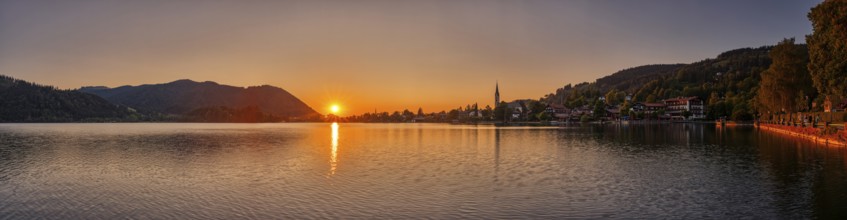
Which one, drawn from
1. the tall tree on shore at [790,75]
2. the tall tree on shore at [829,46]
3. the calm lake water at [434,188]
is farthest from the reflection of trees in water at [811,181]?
the tall tree on shore at [790,75]

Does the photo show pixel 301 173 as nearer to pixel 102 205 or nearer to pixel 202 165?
pixel 202 165

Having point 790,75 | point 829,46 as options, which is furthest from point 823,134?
point 790,75

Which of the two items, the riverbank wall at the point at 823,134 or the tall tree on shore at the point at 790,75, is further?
the tall tree on shore at the point at 790,75

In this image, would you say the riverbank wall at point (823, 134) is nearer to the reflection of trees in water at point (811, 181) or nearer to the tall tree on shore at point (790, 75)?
the reflection of trees in water at point (811, 181)

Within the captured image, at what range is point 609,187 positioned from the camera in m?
27.3

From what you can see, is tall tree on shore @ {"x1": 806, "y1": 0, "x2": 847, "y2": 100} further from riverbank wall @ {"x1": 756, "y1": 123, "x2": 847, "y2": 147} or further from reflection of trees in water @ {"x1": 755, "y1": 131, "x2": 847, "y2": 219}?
reflection of trees in water @ {"x1": 755, "y1": 131, "x2": 847, "y2": 219}

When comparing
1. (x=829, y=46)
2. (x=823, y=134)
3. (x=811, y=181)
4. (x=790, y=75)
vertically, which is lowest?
(x=811, y=181)

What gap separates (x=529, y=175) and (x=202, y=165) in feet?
78.8

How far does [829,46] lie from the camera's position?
52000mm

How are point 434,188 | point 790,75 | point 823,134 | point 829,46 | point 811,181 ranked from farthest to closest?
1. point 790,75
2. point 823,134
3. point 829,46
4. point 811,181
5. point 434,188

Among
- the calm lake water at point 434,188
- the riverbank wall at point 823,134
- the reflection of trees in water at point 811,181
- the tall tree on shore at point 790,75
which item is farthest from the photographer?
the tall tree on shore at point 790,75

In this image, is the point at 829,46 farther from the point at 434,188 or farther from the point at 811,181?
the point at 434,188

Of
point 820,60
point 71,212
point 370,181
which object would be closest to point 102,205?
point 71,212

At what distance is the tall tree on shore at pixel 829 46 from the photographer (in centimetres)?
4578
